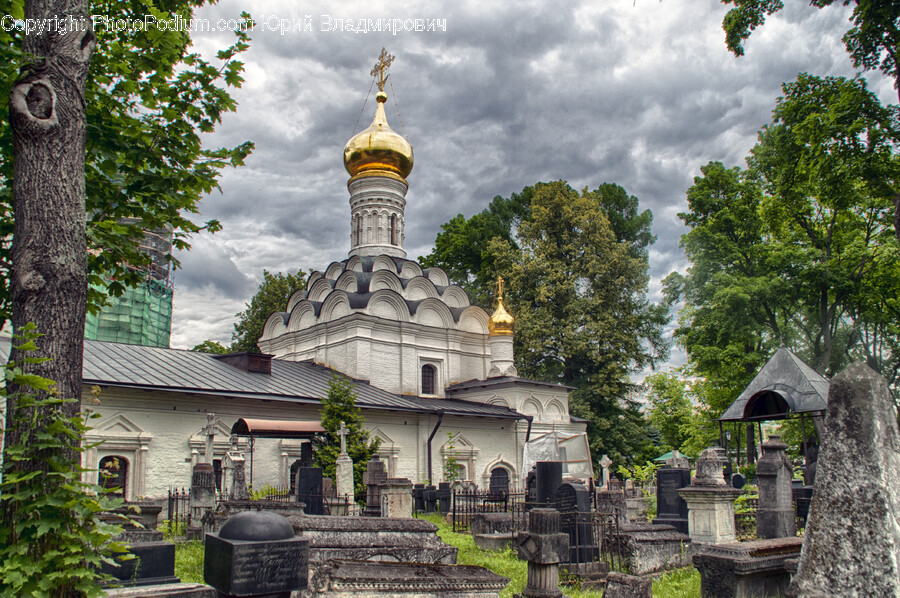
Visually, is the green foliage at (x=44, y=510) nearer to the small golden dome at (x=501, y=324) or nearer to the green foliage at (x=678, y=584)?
the green foliage at (x=678, y=584)

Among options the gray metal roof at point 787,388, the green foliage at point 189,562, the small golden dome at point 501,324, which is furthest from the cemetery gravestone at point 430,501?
the small golden dome at point 501,324

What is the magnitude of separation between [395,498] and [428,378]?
15073mm

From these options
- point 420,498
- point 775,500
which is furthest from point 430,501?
point 775,500

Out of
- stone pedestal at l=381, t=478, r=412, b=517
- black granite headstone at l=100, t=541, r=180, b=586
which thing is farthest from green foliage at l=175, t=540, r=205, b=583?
Answer: stone pedestal at l=381, t=478, r=412, b=517

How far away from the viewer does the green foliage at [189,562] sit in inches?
288

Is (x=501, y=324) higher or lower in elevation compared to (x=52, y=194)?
higher

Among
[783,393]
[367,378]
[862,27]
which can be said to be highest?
[862,27]

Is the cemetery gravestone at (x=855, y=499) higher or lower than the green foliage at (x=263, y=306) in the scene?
lower

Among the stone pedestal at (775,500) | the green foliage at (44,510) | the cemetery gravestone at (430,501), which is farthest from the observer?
the cemetery gravestone at (430,501)

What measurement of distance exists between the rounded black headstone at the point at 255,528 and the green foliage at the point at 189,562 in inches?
93.3

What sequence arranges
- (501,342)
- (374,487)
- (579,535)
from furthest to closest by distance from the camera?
(501,342)
(374,487)
(579,535)

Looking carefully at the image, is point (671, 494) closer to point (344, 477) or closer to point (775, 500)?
point (775, 500)

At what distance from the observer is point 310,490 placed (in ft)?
41.9

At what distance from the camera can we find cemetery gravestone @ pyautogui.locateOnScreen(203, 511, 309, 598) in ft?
15.5
